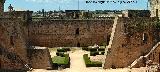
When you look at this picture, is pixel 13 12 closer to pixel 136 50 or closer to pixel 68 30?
pixel 68 30

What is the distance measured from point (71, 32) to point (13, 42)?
17145mm

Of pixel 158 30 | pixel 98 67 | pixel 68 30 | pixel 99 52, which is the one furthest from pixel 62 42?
pixel 158 30

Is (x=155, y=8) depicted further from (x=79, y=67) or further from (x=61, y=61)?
(x=79, y=67)

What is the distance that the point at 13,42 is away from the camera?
35.6 meters

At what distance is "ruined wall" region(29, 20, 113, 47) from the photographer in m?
51.6

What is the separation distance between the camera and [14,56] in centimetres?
3459

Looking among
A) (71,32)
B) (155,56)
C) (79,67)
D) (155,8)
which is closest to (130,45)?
(155,56)

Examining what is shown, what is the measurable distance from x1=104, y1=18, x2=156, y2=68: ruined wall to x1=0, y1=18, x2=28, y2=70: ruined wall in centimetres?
751

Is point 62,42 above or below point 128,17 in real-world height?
below

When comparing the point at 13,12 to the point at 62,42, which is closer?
the point at 13,12

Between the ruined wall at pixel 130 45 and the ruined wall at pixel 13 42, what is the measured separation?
7.51 metres

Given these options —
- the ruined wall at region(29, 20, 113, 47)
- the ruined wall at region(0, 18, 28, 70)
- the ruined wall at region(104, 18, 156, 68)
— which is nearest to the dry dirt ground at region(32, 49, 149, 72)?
the ruined wall at region(104, 18, 156, 68)

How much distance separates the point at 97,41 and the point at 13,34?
1838cm

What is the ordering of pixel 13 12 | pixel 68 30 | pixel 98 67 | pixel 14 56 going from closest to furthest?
1. pixel 14 56
2. pixel 98 67
3. pixel 13 12
4. pixel 68 30
